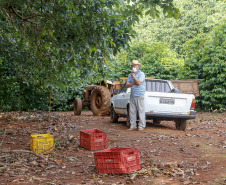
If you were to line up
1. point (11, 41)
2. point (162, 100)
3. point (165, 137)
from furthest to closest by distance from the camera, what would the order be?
1. point (11, 41)
2. point (162, 100)
3. point (165, 137)

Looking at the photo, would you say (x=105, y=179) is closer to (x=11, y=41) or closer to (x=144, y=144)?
(x=144, y=144)

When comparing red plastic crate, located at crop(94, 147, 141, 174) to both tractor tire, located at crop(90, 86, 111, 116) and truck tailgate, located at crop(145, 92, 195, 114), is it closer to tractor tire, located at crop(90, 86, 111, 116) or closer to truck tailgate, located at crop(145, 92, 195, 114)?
truck tailgate, located at crop(145, 92, 195, 114)

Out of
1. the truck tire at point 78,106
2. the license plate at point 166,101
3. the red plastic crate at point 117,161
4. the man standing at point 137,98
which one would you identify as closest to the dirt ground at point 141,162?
the red plastic crate at point 117,161

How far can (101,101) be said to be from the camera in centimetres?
1437

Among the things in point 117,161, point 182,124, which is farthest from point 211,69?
point 117,161

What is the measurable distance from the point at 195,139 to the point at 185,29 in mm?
30915

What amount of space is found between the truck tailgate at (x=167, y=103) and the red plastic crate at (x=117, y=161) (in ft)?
14.7

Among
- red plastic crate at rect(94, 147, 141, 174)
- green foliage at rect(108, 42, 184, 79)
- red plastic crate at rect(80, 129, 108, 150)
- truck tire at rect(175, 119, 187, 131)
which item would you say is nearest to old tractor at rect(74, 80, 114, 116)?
truck tire at rect(175, 119, 187, 131)

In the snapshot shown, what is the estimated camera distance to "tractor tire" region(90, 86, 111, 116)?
45.9 ft

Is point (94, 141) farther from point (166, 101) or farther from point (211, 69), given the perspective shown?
point (211, 69)

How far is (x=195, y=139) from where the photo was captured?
7.65 meters

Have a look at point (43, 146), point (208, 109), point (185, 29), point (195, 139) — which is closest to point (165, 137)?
point (195, 139)

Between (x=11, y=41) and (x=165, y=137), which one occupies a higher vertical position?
(x=11, y=41)

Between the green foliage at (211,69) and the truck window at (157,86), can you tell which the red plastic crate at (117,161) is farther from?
the green foliage at (211,69)
